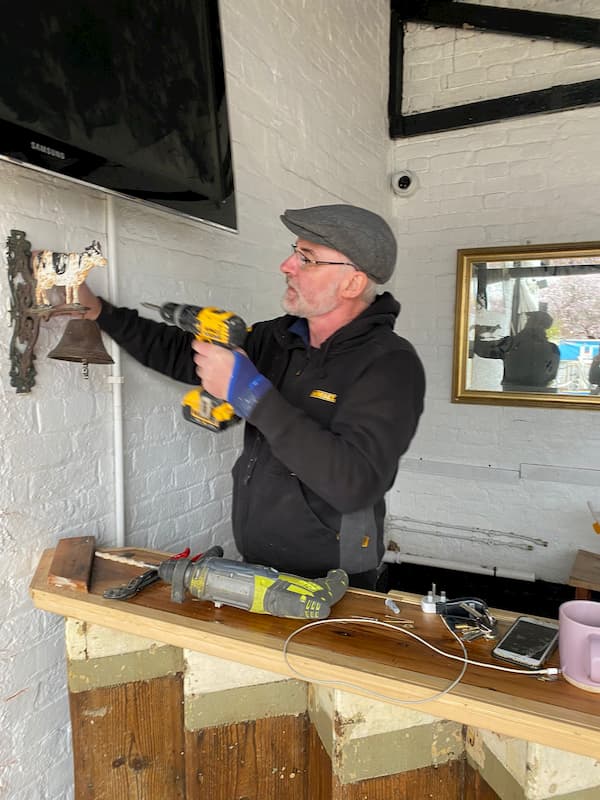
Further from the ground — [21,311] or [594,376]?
[21,311]

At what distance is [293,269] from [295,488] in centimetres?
55

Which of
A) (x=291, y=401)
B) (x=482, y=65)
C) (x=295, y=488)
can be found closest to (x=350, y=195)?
(x=482, y=65)

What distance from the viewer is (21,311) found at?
50.6 inches

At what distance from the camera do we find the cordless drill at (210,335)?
1230mm

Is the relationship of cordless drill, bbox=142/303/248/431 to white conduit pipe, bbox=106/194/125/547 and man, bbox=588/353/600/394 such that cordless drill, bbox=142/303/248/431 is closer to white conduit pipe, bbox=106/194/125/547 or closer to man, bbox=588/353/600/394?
white conduit pipe, bbox=106/194/125/547

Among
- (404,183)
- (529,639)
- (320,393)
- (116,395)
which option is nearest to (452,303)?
(404,183)

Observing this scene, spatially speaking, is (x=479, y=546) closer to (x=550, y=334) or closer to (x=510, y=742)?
(x=550, y=334)

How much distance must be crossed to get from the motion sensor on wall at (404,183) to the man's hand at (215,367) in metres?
2.64

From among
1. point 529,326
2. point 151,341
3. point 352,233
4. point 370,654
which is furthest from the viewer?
point 529,326

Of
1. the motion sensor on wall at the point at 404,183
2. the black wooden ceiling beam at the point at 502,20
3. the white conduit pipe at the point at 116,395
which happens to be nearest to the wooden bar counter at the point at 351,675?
the white conduit pipe at the point at 116,395

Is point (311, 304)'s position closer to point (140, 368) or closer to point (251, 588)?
point (140, 368)

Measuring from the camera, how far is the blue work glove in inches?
45.9

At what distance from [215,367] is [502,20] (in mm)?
3051

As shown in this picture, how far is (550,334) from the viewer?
3178mm
